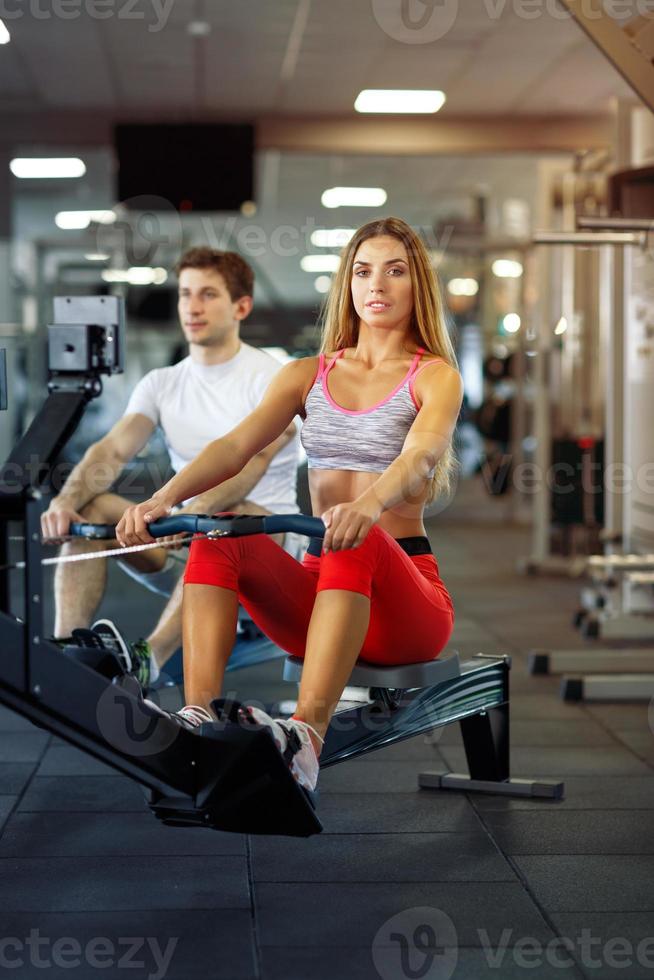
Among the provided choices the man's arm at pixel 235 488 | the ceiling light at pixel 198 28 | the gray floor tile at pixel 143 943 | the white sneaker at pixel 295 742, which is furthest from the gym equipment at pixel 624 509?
the ceiling light at pixel 198 28

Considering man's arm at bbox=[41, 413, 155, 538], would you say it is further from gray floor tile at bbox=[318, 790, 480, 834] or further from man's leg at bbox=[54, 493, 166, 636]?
gray floor tile at bbox=[318, 790, 480, 834]

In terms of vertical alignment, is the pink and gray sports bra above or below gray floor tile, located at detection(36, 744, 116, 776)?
above

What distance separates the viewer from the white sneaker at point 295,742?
2014mm

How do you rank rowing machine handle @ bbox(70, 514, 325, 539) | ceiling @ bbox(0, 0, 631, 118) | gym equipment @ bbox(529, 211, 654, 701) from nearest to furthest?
rowing machine handle @ bbox(70, 514, 325, 539), gym equipment @ bbox(529, 211, 654, 701), ceiling @ bbox(0, 0, 631, 118)

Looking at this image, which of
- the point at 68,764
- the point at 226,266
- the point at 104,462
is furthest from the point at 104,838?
the point at 226,266

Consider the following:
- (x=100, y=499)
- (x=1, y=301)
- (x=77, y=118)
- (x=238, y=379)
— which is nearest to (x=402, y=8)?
(x=77, y=118)

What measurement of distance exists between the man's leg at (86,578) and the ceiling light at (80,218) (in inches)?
373

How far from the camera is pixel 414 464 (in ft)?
7.38

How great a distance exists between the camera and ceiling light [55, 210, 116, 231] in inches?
504

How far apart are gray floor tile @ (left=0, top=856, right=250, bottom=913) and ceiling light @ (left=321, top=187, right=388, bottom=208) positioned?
967 cm

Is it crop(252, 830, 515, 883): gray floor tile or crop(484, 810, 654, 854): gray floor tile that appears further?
crop(484, 810, 654, 854): gray floor tile

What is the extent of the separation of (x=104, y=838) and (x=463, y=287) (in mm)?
8724

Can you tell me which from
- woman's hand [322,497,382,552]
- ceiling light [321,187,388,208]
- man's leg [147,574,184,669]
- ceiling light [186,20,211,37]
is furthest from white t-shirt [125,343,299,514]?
ceiling light [321,187,388,208]

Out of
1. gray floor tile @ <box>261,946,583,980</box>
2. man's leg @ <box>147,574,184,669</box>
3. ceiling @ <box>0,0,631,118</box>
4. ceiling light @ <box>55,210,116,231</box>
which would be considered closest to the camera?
gray floor tile @ <box>261,946,583,980</box>
